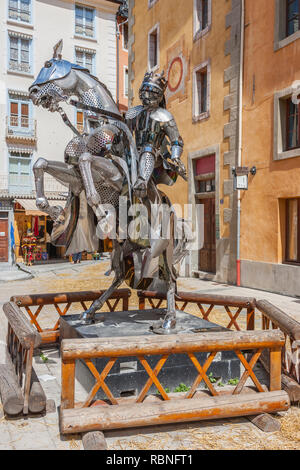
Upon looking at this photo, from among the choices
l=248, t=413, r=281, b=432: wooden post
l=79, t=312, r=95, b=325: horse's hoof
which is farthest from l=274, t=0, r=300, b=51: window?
l=248, t=413, r=281, b=432: wooden post

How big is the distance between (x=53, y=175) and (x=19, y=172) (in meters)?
19.9

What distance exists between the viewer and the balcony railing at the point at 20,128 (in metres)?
22.9

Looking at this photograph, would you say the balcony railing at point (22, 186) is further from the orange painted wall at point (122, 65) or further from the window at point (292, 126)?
the window at point (292, 126)

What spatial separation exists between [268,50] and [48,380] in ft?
32.2

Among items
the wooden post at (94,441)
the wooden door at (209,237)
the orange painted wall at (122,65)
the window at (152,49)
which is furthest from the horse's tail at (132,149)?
the orange painted wall at (122,65)

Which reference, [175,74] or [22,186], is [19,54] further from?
[175,74]

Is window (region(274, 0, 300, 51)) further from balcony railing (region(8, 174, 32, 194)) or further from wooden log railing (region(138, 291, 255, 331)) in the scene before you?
balcony railing (region(8, 174, 32, 194))

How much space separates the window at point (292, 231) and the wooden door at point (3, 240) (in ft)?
52.5

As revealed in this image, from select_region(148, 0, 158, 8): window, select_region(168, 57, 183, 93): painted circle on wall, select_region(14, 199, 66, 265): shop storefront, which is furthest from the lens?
select_region(14, 199, 66, 265): shop storefront

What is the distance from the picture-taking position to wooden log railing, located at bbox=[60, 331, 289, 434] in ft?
11.1

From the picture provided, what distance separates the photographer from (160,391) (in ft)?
12.1

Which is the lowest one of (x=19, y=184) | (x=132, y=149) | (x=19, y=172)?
(x=132, y=149)

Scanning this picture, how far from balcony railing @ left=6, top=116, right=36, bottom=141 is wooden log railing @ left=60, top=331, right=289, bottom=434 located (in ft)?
69.8

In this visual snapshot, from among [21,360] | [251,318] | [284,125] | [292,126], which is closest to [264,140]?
[284,125]
